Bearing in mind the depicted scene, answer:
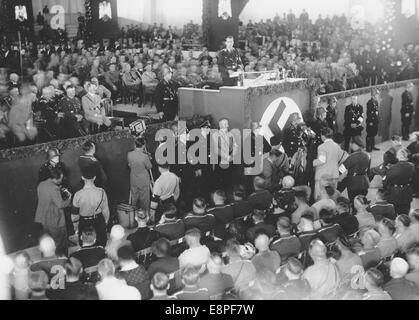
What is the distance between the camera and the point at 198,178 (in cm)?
990

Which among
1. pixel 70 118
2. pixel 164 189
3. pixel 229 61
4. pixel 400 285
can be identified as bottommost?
pixel 400 285

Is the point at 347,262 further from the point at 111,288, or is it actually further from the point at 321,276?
the point at 111,288

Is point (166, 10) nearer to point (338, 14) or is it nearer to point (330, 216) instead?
point (338, 14)

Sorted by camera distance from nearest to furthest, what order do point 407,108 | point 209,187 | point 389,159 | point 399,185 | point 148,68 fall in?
point 399,185
point 389,159
point 209,187
point 407,108
point 148,68

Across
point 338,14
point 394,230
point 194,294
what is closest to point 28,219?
point 194,294

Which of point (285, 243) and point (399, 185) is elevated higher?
point (399, 185)

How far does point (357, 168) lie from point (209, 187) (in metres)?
2.54

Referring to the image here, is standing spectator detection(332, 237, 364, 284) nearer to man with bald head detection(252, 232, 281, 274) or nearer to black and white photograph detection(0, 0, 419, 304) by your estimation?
black and white photograph detection(0, 0, 419, 304)

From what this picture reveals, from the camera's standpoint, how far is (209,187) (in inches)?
395

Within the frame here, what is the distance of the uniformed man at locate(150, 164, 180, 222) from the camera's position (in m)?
8.46

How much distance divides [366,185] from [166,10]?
27.6 metres

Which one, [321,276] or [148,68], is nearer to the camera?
[321,276]

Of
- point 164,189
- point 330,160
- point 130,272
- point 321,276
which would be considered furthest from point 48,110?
point 321,276

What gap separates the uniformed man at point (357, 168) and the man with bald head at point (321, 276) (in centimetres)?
363
